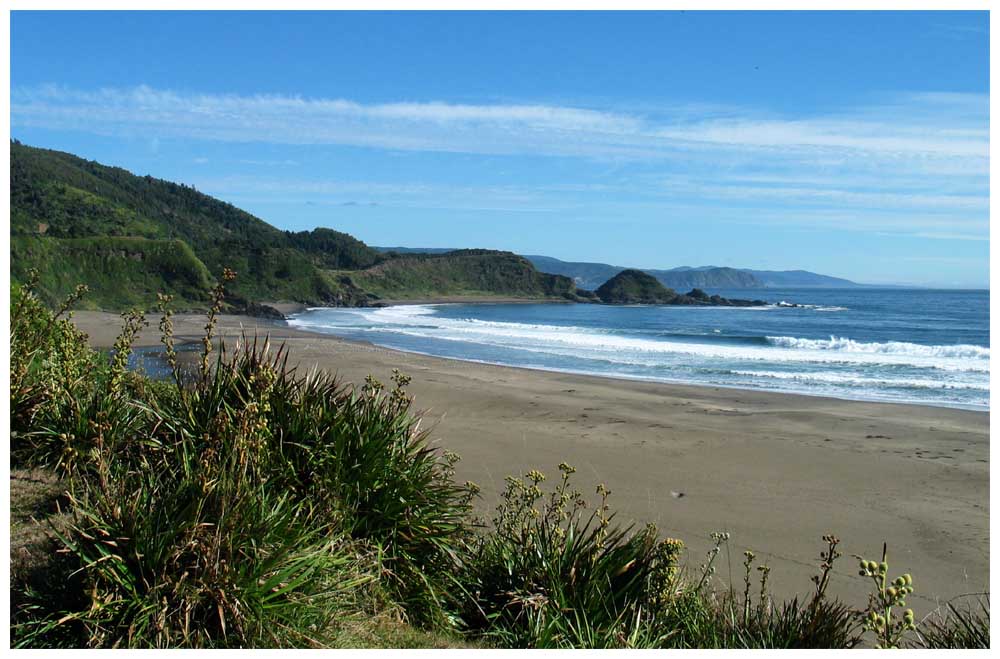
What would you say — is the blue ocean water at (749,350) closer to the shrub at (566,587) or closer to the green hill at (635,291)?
the shrub at (566,587)

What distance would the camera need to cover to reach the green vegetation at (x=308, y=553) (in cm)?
343

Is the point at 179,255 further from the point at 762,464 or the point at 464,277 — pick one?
the point at 762,464

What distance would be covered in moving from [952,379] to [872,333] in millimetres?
23185

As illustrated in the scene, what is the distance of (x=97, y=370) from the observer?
783 centimetres

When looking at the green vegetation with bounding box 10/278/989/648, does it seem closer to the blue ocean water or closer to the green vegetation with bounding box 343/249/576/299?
the blue ocean water

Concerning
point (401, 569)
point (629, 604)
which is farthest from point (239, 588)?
point (629, 604)

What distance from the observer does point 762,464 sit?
11.0 meters

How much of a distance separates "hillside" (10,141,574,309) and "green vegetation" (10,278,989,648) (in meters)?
29.0

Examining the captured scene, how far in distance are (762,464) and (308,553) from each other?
8.48 metres

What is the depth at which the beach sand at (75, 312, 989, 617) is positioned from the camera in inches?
288

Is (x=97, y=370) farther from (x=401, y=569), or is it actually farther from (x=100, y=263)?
(x=100, y=263)

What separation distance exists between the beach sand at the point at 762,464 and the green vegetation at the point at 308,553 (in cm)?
194

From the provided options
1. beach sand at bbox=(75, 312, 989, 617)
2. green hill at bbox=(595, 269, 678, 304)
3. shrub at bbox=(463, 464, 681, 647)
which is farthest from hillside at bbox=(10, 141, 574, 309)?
shrub at bbox=(463, 464, 681, 647)

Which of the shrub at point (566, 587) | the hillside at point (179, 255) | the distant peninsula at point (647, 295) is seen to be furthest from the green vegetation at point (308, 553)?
the distant peninsula at point (647, 295)
